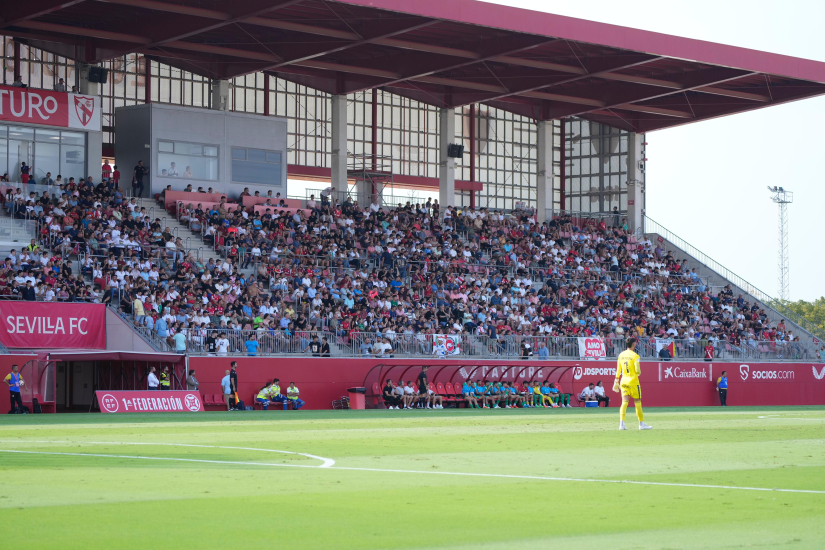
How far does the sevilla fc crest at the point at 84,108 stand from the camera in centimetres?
4678

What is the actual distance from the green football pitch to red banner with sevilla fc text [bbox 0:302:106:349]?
48.2 feet

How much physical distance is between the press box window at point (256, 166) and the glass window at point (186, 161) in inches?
42.5

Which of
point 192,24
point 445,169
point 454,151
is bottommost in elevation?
point 445,169

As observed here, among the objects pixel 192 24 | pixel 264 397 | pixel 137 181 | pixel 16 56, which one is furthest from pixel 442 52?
pixel 264 397

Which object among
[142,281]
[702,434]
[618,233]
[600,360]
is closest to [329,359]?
[142,281]

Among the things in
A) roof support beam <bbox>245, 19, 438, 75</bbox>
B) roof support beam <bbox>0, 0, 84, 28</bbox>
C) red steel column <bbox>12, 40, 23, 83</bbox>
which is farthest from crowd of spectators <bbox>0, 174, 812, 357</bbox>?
red steel column <bbox>12, 40, 23, 83</bbox>

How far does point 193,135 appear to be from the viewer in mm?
50250

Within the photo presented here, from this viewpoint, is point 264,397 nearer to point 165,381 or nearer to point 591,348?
point 165,381

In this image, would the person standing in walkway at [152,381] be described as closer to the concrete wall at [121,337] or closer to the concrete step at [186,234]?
the concrete wall at [121,337]

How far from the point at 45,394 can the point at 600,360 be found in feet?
74.5

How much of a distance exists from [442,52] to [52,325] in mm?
22508

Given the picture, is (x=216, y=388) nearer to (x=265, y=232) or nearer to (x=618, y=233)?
(x=265, y=232)

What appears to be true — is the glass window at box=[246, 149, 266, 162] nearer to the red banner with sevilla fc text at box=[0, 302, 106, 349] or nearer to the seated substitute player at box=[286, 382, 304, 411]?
the seated substitute player at box=[286, 382, 304, 411]

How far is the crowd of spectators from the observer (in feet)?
123
